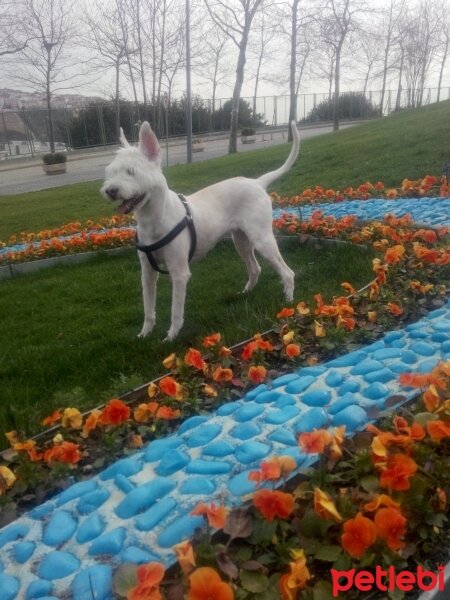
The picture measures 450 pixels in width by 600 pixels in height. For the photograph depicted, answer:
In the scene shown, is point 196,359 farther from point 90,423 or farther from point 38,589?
point 38,589

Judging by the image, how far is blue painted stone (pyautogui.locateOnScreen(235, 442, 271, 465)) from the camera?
93.3 inches

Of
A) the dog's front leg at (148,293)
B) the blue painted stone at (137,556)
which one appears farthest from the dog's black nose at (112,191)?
the blue painted stone at (137,556)

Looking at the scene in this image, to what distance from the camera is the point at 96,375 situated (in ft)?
Result: 12.6

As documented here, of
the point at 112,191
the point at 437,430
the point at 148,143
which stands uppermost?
the point at 148,143

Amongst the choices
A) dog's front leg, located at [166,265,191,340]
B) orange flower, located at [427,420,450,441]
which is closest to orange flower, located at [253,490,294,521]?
orange flower, located at [427,420,450,441]

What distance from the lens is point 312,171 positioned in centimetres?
1326

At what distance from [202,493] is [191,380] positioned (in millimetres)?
1056

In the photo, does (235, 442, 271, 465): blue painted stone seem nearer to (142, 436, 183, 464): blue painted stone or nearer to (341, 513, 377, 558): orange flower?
(142, 436, 183, 464): blue painted stone

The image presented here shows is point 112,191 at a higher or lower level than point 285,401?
higher

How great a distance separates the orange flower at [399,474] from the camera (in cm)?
182

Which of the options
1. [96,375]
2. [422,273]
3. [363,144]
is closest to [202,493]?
[96,375]

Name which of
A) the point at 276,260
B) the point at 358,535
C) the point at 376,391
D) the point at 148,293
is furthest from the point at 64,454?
the point at 276,260

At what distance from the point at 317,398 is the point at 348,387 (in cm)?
20

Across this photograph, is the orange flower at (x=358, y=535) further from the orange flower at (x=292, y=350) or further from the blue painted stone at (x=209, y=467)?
the orange flower at (x=292, y=350)
